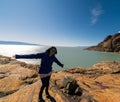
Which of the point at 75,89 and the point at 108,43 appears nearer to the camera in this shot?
the point at 75,89

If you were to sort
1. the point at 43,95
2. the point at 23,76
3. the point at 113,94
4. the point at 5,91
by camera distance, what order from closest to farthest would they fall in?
the point at 43,95
the point at 113,94
the point at 5,91
the point at 23,76

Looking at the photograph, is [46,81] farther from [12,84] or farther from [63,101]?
[12,84]

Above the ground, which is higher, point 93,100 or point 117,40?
point 117,40

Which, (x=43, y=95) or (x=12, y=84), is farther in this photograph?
(x=12, y=84)

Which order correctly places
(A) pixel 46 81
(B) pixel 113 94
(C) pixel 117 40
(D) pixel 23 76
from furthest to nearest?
(C) pixel 117 40
(D) pixel 23 76
(B) pixel 113 94
(A) pixel 46 81

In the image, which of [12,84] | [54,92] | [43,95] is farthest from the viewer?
[12,84]

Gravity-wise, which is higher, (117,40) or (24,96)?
(117,40)

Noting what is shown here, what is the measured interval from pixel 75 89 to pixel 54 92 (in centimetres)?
118

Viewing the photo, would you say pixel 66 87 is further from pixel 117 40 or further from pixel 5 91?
pixel 117 40

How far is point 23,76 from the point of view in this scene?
12.6 meters

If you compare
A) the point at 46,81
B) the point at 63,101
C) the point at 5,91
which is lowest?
the point at 5,91

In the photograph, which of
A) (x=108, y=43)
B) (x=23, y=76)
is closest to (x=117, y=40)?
(x=108, y=43)

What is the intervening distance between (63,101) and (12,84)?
17.6ft

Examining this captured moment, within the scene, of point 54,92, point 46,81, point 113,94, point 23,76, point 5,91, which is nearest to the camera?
point 46,81
